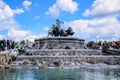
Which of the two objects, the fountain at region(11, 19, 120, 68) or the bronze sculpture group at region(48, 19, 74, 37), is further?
the bronze sculpture group at region(48, 19, 74, 37)

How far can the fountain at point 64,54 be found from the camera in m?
44.2

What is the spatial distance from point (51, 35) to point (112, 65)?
22.4 meters

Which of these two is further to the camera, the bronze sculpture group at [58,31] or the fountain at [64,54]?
the bronze sculpture group at [58,31]

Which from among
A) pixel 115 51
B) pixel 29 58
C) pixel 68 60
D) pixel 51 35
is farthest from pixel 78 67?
pixel 51 35

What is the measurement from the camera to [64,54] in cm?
5141

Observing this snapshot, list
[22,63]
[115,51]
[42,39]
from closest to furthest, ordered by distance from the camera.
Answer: [22,63]
[115,51]
[42,39]

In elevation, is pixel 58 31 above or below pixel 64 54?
above

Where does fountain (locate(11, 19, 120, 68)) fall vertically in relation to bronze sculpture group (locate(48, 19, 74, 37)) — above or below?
below

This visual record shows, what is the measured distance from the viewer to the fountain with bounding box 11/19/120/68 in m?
44.2

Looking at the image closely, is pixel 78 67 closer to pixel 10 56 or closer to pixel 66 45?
pixel 10 56

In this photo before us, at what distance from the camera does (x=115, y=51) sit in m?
56.2

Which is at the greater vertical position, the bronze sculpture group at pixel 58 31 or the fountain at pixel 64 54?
the bronze sculpture group at pixel 58 31

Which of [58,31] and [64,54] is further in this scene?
[58,31]

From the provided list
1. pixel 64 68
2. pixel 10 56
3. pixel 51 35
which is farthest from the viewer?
pixel 51 35
